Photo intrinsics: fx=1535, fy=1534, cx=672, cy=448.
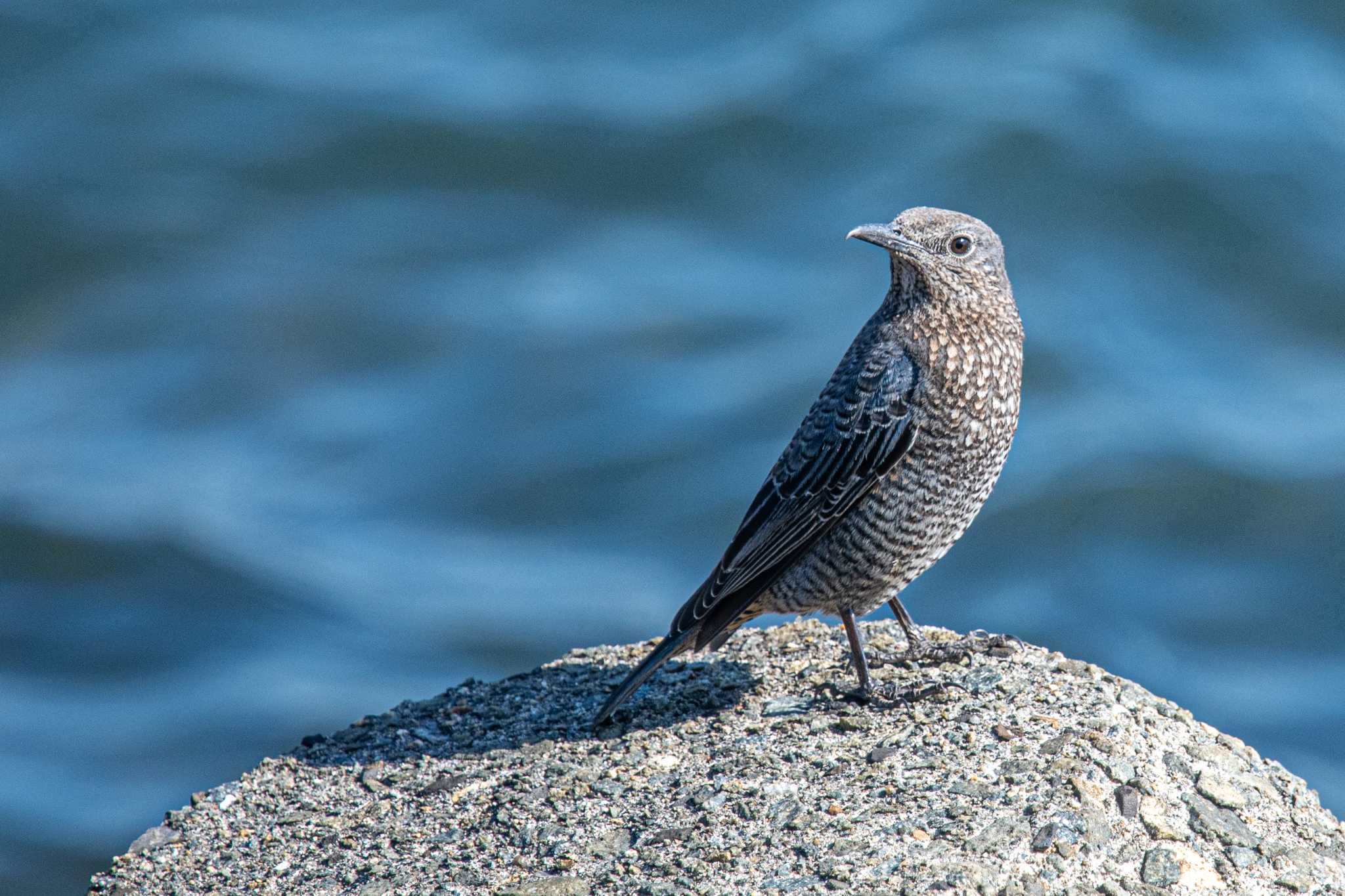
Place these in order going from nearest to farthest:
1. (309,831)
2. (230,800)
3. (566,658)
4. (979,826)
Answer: (979,826), (309,831), (230,800), (566,658)

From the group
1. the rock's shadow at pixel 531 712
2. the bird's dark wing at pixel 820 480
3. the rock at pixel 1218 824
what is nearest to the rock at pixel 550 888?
the rock's shadow at pixel 531 712

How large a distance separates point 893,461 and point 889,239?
814 mm

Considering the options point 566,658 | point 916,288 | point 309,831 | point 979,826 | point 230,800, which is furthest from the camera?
point 566,658

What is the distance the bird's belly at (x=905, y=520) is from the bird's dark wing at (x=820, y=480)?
0.05 m

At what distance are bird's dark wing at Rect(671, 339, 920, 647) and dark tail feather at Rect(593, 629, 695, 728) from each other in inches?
1.6

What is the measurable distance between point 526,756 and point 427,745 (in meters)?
0.52

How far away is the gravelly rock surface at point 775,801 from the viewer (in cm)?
431

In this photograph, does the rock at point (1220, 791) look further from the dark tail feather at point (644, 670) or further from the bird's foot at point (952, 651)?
the dark tail feather at point (644, 670)

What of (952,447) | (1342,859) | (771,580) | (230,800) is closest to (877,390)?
Answer: (952,447)

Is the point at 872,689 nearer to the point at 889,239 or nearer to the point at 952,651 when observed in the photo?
the point at 952,651

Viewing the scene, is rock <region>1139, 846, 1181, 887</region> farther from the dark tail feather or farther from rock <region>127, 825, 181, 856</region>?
rock <region>127, 825, 181, 856</region>

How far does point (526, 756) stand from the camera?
5.30 m

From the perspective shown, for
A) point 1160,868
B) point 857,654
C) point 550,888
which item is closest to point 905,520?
point 857,654

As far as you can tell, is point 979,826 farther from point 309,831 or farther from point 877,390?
point 309,831
